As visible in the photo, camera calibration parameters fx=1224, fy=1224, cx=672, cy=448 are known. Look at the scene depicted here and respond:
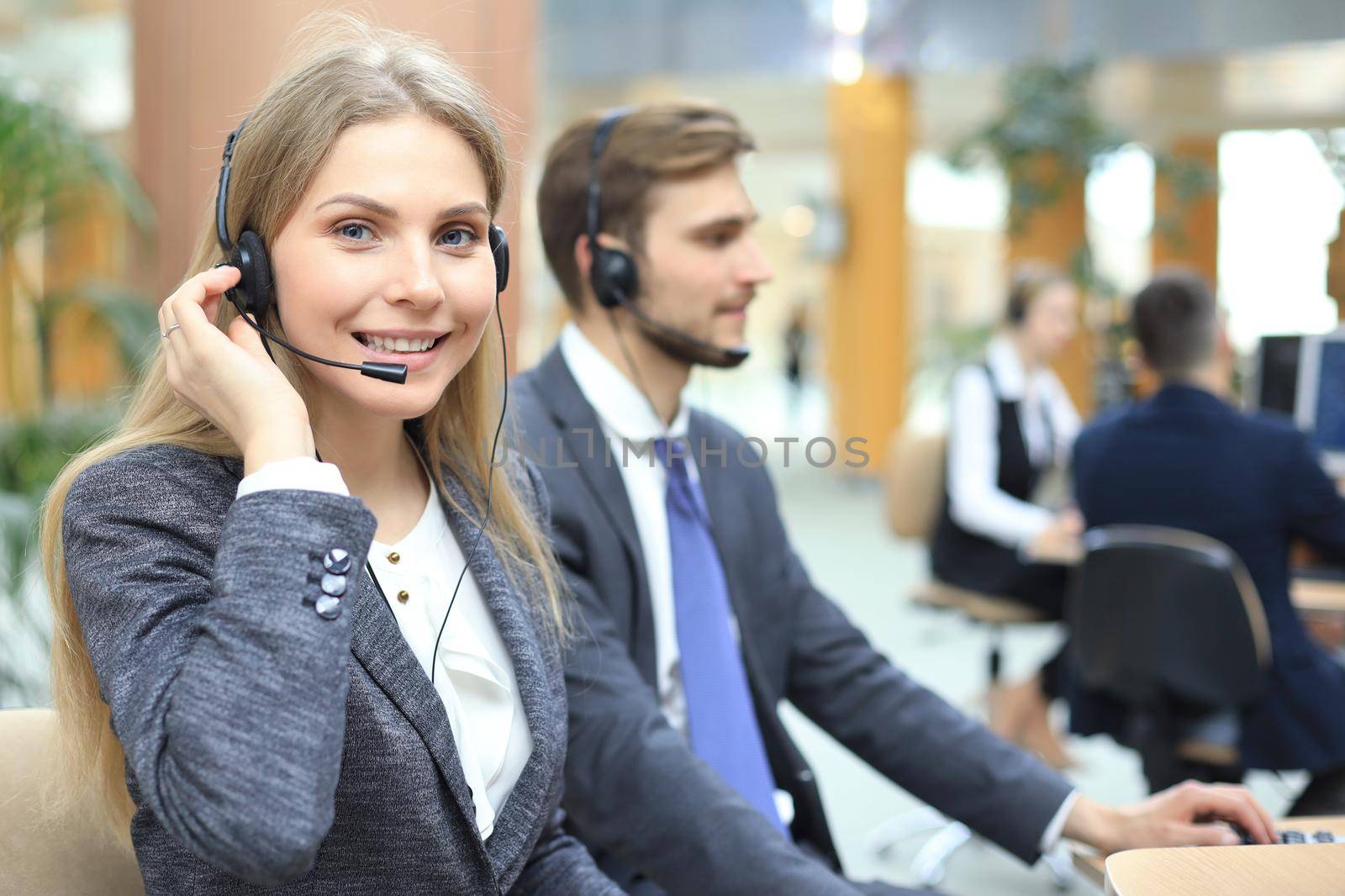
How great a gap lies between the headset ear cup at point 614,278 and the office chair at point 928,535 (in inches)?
82.8

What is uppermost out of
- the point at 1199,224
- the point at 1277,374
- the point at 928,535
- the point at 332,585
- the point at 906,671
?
the point at 1199,224

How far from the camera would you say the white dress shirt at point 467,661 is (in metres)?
1.11

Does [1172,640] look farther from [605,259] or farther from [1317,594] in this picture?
[605,259]

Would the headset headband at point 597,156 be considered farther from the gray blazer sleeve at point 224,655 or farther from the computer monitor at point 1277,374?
the computer monitor at point 1277,374

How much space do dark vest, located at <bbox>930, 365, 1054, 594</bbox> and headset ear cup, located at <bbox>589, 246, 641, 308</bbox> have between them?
7.65 ft

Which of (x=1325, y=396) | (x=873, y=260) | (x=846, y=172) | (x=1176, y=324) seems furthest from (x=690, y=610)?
(x=846, y=172)

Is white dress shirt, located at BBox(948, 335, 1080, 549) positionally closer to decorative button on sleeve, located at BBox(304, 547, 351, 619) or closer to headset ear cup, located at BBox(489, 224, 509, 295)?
headset ear cup, located at BBox(489, 224, 509, 295)

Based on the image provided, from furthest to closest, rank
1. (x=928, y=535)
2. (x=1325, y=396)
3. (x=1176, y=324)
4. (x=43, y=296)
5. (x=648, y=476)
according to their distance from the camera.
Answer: (x=928, y=535) → (x=1325, y=396) → (x=43, y=296) → (x=1176, y=324) → (x=648, y=476)

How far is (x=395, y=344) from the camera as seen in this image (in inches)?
42.8

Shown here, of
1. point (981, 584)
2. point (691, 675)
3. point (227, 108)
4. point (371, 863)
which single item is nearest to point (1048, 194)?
point (981, 584)

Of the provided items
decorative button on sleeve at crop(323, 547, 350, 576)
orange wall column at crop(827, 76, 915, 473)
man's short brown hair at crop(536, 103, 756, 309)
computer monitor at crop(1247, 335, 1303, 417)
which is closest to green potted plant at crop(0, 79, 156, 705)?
man's short brown hair at crop(536, 103, 756, 309)

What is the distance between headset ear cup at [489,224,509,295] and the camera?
3.97 ft

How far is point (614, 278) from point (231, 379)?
84 centimetres

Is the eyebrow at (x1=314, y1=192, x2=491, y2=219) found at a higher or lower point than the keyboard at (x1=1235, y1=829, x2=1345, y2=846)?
higher
